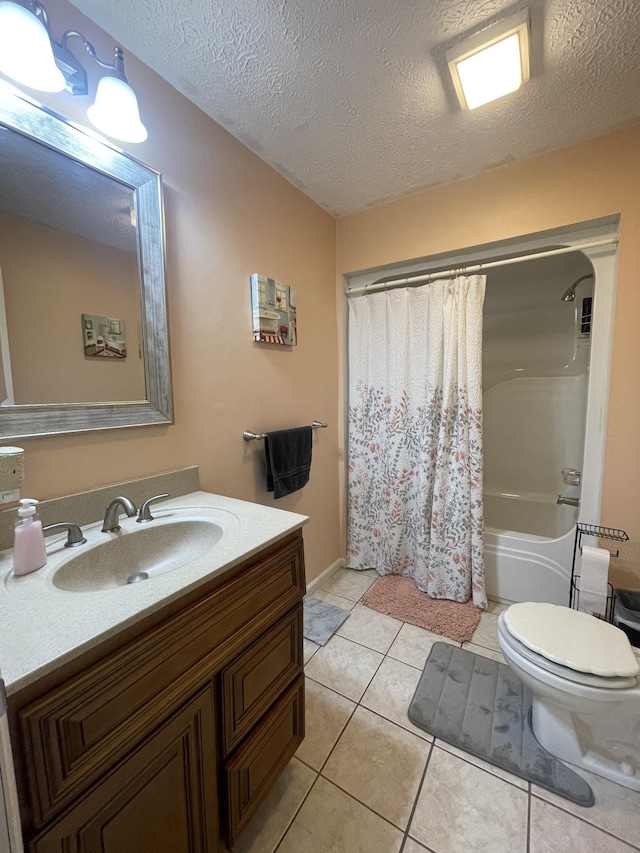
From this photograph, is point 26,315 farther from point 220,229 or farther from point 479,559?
point 479,559

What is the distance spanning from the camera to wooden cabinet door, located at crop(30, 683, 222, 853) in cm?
55

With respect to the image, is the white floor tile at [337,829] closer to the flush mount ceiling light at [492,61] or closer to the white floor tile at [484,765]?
the white floor tile at [484,765]

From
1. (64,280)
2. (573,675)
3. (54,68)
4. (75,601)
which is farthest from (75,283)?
(573,675)

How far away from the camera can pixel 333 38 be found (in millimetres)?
1032

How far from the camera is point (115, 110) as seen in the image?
91 centimetres

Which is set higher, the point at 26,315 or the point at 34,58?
the point at 34,58

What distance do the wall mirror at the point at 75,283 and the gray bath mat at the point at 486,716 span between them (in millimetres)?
1513

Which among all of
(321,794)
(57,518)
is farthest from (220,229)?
(321,794)

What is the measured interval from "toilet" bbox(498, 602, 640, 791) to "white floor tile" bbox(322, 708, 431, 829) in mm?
447

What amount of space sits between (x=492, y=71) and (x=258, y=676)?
1.98m

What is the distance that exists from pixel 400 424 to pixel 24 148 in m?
1.85

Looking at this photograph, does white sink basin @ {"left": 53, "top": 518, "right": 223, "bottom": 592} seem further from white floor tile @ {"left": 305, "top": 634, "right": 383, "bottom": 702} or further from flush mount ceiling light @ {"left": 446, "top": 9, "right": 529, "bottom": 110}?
flush mount ceiling light @ {"left": 446, "top": 9, "right": 529, "bottom": 110}

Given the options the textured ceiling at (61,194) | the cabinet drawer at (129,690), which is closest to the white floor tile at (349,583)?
the cabinet drawer at (129,690)

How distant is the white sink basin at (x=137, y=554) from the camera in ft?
2.73
